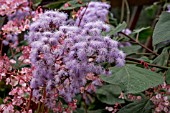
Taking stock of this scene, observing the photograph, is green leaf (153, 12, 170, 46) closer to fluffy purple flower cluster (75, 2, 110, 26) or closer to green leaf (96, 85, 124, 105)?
fluffy purple flower cluster (75, 2, 110, 26)

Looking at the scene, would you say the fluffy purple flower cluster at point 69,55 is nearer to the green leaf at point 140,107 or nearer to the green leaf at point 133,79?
the green leaf at point 133,79

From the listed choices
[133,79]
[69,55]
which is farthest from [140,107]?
[69,55]

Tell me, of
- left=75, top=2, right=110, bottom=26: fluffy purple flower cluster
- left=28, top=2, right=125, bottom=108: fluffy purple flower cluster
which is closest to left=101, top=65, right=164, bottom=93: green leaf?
left=28, top=2, right=125, bottom=108: fluffy purple flower cluster

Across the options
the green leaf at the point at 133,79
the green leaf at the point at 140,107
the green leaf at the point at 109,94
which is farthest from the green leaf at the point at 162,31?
the green leaf at the point at 109,94

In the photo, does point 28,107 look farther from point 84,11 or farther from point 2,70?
point 84,11

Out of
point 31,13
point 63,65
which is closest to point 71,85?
point 63,65
